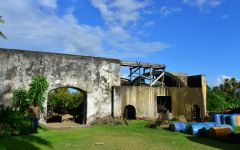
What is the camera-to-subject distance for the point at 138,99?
2031cm

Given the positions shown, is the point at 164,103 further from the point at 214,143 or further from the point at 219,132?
the point at 214,143

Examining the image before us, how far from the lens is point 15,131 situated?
1355cm

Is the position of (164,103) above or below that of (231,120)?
above

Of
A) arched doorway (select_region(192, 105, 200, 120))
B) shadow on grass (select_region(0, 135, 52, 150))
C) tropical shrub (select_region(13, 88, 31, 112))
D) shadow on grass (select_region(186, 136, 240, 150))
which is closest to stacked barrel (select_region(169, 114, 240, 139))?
shadow on grass (select_region(186, 136, 240, 150))

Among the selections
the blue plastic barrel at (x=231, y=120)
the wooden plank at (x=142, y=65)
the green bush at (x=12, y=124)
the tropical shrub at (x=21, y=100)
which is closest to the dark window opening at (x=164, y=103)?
the wooden plank at (x=142, y=65)

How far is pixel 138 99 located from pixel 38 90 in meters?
6.29

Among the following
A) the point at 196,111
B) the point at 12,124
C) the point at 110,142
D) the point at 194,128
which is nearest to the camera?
the point at 110,142

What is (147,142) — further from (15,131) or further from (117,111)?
(117,111)

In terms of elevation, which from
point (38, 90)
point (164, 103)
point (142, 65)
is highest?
point (142, 65)

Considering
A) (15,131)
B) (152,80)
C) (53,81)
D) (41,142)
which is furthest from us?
(152,80)

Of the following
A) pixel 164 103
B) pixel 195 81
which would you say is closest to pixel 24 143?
pixel 164 103

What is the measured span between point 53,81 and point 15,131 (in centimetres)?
526

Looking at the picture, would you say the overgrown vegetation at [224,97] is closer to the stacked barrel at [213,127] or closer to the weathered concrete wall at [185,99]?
the weathered concrete wall at [185,99]

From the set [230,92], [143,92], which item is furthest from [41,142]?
[230,92]
